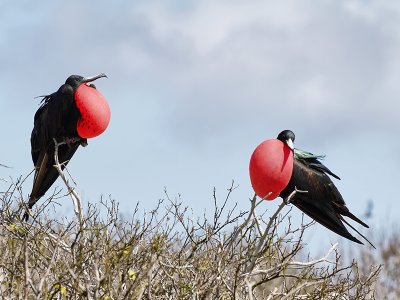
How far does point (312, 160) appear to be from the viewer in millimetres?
8000

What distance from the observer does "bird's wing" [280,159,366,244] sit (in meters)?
7.73

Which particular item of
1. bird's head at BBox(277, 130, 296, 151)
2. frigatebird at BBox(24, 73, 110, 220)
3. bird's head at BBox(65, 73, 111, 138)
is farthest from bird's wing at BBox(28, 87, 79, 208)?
bird's head at BBox(277, 130, 296, 151)

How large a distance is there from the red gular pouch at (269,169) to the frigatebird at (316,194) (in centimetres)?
68

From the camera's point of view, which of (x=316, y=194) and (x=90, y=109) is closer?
(x=90, y=109)

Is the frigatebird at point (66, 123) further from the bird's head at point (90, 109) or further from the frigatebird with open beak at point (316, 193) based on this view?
the frigatebird with open beak at point (316, 193)

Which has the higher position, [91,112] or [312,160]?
[312,160]

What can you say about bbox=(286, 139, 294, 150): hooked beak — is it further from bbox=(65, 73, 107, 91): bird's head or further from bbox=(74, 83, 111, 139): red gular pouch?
bbox=(65, 73, 107, 91): bird's head

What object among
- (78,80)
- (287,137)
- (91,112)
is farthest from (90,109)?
(287,137)

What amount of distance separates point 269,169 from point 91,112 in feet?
4.91

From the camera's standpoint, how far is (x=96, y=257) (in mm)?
5680

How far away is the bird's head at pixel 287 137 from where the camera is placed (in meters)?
7.20

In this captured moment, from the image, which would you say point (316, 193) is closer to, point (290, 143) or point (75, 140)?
point (290, 143)

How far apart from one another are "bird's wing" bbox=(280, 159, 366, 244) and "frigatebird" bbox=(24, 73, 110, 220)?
61.2 inches

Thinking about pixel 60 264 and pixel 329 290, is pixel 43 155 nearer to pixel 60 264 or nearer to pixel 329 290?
pixel 60 264
